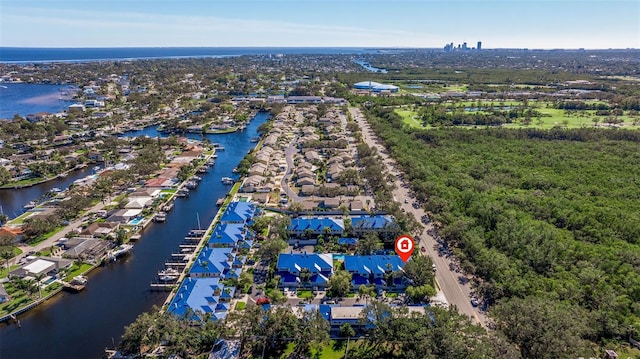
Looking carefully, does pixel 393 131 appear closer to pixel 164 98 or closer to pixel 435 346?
pixel 435 346

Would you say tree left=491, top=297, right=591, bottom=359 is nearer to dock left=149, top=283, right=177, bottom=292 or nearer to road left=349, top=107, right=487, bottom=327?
road left=349, top=107, right=487, bottom=327

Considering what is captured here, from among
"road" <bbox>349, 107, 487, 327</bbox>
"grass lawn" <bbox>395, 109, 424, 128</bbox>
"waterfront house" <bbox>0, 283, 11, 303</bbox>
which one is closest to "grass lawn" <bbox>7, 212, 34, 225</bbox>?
"waterfront house" <bbox>0, 283, 11, 303</bbox>

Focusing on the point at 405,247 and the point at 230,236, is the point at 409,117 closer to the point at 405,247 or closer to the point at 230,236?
the point at 405,247

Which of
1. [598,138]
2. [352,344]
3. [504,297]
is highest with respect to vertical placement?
[598,138]

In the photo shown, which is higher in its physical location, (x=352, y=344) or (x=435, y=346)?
(x=435, y=346)

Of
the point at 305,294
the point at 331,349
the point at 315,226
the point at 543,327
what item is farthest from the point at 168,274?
the point at 543,327

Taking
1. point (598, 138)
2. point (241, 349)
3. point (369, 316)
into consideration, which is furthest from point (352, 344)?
point (598, 138)

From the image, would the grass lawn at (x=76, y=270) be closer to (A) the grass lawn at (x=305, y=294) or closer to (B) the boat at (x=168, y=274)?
(B) the boat at (x=168, y=274)
